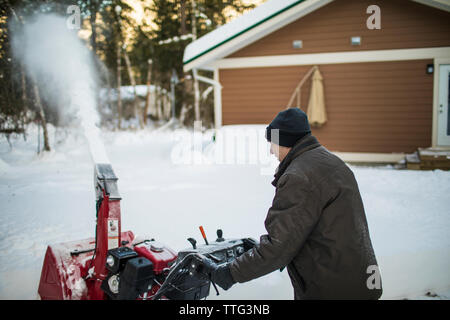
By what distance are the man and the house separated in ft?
23.5

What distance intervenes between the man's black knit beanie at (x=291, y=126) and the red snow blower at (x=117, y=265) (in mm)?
807

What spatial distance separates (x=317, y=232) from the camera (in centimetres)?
170

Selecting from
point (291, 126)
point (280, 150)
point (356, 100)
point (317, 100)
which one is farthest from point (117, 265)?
point (356, 100)

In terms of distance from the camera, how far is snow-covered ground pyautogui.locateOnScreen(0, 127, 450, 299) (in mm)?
3328

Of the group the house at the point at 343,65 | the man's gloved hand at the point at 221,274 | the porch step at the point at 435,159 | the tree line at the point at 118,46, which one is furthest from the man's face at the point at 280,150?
the house at the point at 343,65

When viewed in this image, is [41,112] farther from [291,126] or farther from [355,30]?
[355,30]

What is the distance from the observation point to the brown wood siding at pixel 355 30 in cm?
780

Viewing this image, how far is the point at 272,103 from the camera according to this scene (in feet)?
31.3

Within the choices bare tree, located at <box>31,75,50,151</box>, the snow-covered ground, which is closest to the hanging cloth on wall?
the snow-covered ground

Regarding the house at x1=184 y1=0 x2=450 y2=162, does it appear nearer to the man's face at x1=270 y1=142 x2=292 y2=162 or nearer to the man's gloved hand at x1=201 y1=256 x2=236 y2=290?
the man's face at x1=270 y1=142 x2=292 y2=162

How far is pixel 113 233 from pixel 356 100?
8047 mm

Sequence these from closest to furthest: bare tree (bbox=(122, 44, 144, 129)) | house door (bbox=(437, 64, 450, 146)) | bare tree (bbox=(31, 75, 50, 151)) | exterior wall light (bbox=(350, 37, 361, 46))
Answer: bare tree (bbox=(31, 75, 50, 151))
house door (bbox=(437, 64, 450, 146))
exterior wall light (bbox=(350, 37, 361, 46))
bare tree (bbox=(122, 44, 144, 129))
